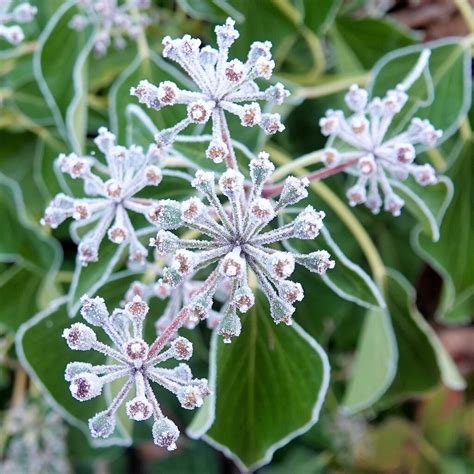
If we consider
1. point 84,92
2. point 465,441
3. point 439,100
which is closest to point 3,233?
point 84,92

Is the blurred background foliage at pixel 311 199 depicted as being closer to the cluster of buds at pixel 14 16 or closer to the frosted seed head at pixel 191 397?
the cluster of buds at pixel 14 16

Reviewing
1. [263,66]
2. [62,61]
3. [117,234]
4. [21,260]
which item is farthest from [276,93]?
[21,260]

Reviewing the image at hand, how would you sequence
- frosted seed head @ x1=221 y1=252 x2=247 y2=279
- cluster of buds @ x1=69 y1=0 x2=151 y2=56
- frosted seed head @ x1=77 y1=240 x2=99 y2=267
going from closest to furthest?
frosted seed head @ x1=221 y1=252 x2=247 y2=279
frosted seed head @ x1=77 y1=240 x2=99 y2=267
cluster of buds @ x1=69 y1=0 x2=151 y2=56

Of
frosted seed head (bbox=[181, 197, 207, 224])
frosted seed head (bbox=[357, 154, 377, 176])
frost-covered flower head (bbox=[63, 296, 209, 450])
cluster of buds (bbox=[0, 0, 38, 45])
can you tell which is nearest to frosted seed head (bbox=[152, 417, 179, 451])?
frost-covered flower head (bbox=[63, 296, 209, 450])

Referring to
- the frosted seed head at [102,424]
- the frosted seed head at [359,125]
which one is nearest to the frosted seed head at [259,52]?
the frosted seed head at [359,125]

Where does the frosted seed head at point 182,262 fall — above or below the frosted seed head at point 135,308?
above

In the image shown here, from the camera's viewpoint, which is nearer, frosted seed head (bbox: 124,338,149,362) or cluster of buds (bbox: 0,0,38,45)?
frosted seed head (bbox: 124,338,149,362)

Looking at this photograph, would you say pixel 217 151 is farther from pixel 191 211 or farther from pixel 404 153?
pixel 404 153

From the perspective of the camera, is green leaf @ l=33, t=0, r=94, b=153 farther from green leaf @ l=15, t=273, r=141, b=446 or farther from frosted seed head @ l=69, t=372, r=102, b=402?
frosted seed head @ l=69, t=372, r=102, b=402
